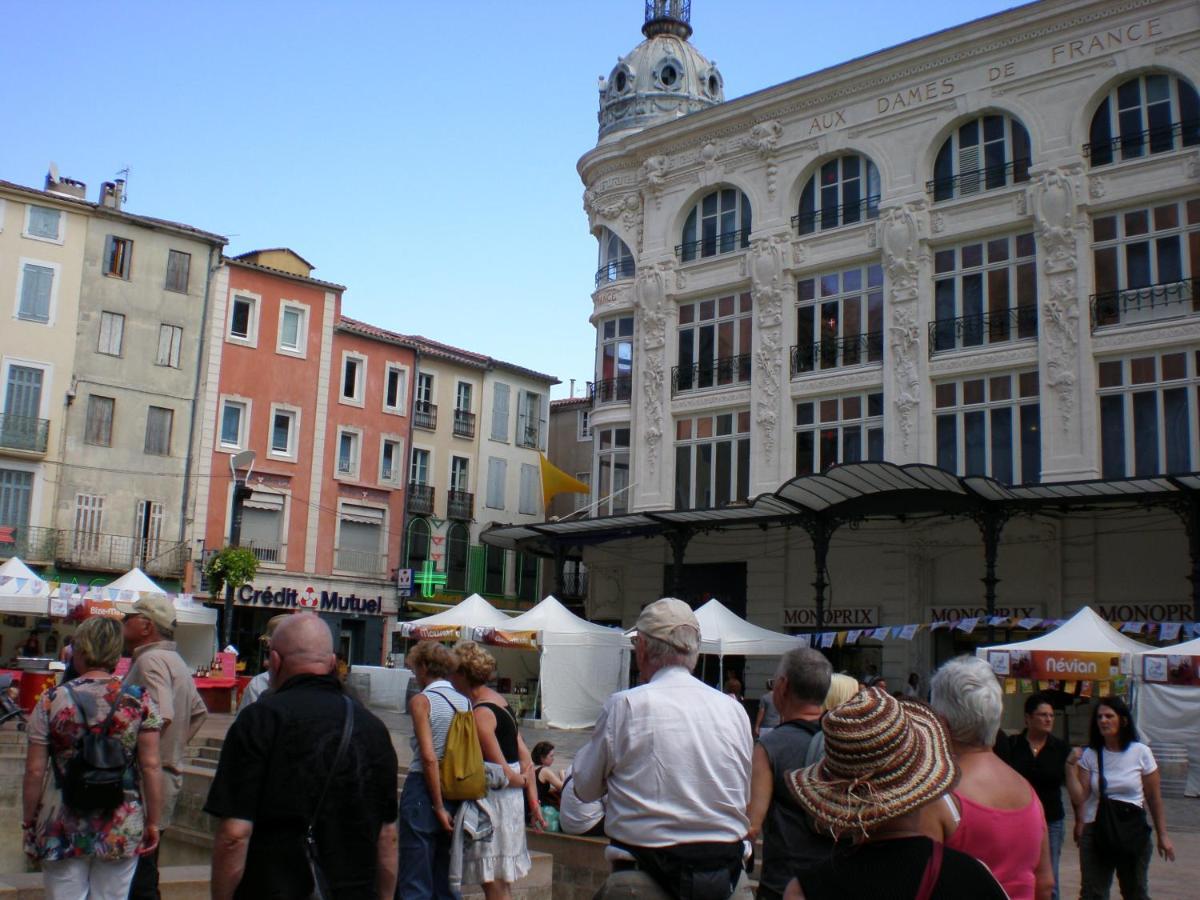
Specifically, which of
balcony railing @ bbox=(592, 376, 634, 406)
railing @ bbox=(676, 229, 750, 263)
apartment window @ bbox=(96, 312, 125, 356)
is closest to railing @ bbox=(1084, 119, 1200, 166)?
railing @ bbox=(676, 229, 750, 263)

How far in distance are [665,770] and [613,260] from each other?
32.9 meters

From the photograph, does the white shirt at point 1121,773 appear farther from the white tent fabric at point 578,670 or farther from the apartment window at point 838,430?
the apartment window at point 838,430

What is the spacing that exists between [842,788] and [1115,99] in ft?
94.3

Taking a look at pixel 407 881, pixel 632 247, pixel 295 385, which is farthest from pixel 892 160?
pixel 407 881


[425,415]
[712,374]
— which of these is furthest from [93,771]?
[425,415]

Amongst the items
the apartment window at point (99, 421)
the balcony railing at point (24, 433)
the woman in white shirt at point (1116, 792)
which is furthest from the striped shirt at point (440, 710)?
the apartment window at point (99, 421)

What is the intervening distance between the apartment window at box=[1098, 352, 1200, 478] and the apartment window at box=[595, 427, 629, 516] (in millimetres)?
12840

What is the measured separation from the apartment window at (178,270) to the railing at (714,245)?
1534 cm

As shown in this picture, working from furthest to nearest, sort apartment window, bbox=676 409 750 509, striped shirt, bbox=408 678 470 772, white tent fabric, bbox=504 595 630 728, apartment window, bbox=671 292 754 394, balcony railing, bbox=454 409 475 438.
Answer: balcony railing, bbox=454 409 475 438, apartment window, bbox=671 292 754 394, apartment window, bbox=676 409 750 509, white tent fabric, bbox=504 595 630 728, striped shirt, bbox=408 678 470 772

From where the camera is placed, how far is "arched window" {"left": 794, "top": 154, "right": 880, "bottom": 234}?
104 ft

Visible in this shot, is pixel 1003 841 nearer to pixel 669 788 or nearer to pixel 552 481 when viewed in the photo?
pixel 669 788

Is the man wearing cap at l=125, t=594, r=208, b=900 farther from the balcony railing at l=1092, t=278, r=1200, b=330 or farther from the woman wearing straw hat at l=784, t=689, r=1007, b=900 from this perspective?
the balcony railing at l=1092, t=278, r=1200, b=330

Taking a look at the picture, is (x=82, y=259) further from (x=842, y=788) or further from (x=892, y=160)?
(x=842, y=788)

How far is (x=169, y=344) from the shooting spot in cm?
3866
